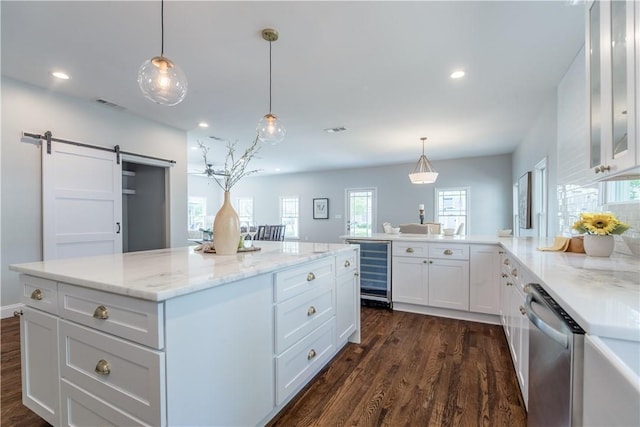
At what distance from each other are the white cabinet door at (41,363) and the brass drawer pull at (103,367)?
1.11 ft

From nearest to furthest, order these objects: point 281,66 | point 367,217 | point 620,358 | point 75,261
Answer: point 620,358 < point 75,261 < point 281,66 < point 367,217

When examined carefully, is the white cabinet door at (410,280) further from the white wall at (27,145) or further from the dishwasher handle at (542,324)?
the white wall at (27,145)

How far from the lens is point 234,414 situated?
128 centimetres

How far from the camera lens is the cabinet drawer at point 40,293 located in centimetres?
129

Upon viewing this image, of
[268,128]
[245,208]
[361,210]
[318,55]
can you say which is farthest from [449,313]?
[245,208]

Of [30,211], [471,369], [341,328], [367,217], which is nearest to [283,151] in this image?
[367,217]

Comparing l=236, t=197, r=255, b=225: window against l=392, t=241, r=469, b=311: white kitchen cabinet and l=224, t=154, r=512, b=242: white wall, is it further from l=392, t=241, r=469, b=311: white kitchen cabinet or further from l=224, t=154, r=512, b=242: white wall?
l=392, t=241, r=469, b=311: white kitchen cabinet

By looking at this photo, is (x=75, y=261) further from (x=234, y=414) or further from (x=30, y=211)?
(x=30, y=211)

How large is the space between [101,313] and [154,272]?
0.24 meters

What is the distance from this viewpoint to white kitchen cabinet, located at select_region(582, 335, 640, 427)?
1.83 ft

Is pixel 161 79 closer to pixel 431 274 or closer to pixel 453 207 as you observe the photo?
pixel 431 274

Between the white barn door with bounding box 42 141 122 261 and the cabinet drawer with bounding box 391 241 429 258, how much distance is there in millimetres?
3667

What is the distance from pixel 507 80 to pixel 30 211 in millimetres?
5253

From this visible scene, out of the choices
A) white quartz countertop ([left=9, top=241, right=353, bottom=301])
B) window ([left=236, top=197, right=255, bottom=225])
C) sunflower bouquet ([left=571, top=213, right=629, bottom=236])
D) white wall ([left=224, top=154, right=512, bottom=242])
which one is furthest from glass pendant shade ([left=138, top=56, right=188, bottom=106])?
window ([left=236, top=197, right=255, bottom=225])
